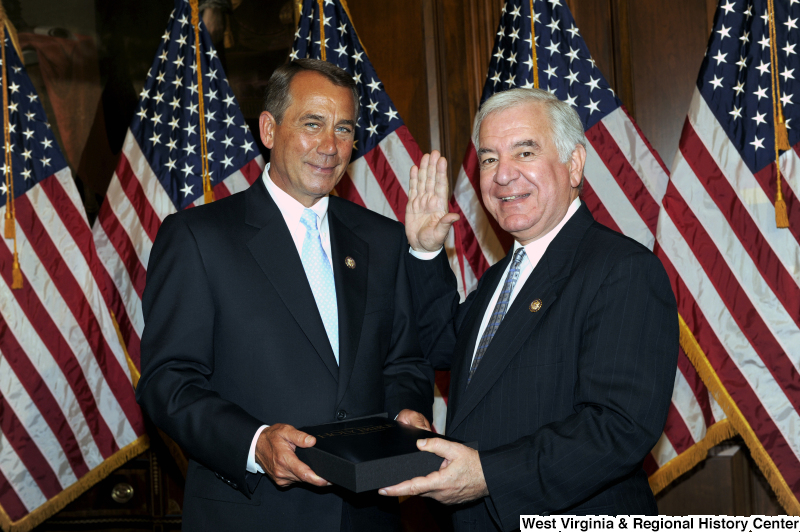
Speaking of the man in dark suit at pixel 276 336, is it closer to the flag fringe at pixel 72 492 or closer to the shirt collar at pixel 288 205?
the shirt collar at pixel 288 205

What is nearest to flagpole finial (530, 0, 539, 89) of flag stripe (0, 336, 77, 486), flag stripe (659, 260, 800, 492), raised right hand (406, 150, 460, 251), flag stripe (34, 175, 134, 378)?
flag stripe (659, 260, 800, 492)

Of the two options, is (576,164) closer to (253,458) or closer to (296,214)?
(296,214)

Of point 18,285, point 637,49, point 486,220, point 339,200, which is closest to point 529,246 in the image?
point 339,200

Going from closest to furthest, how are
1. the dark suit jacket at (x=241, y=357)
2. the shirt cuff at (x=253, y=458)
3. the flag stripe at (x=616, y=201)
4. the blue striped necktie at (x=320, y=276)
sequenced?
the shirt cuff at (x=253, y=458) → the dark suit jacket at (x=241, y=357) → the blue striped necktie at (x=320, y=276) → the flag stripe at (x=616, y=201)

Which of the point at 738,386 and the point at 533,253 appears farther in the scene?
the point at 738,386

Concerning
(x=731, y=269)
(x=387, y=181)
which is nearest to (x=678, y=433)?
(x=731, y=269)

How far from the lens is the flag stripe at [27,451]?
358 centimetres

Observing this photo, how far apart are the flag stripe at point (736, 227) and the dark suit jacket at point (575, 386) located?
1412 millimetres

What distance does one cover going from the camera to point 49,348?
365 centimetres

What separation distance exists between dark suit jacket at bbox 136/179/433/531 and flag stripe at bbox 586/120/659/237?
5.72 ft

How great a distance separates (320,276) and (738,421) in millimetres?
2033

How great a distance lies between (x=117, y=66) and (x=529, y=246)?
325cm

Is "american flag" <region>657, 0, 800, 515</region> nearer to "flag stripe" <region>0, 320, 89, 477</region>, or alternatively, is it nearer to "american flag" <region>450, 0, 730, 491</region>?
"american flag" <region>450, 0, 730, 491</region>

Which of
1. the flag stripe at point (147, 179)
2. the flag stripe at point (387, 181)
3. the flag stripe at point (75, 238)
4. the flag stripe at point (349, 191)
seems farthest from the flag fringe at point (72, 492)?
the flag stripe at point (387, 181)
